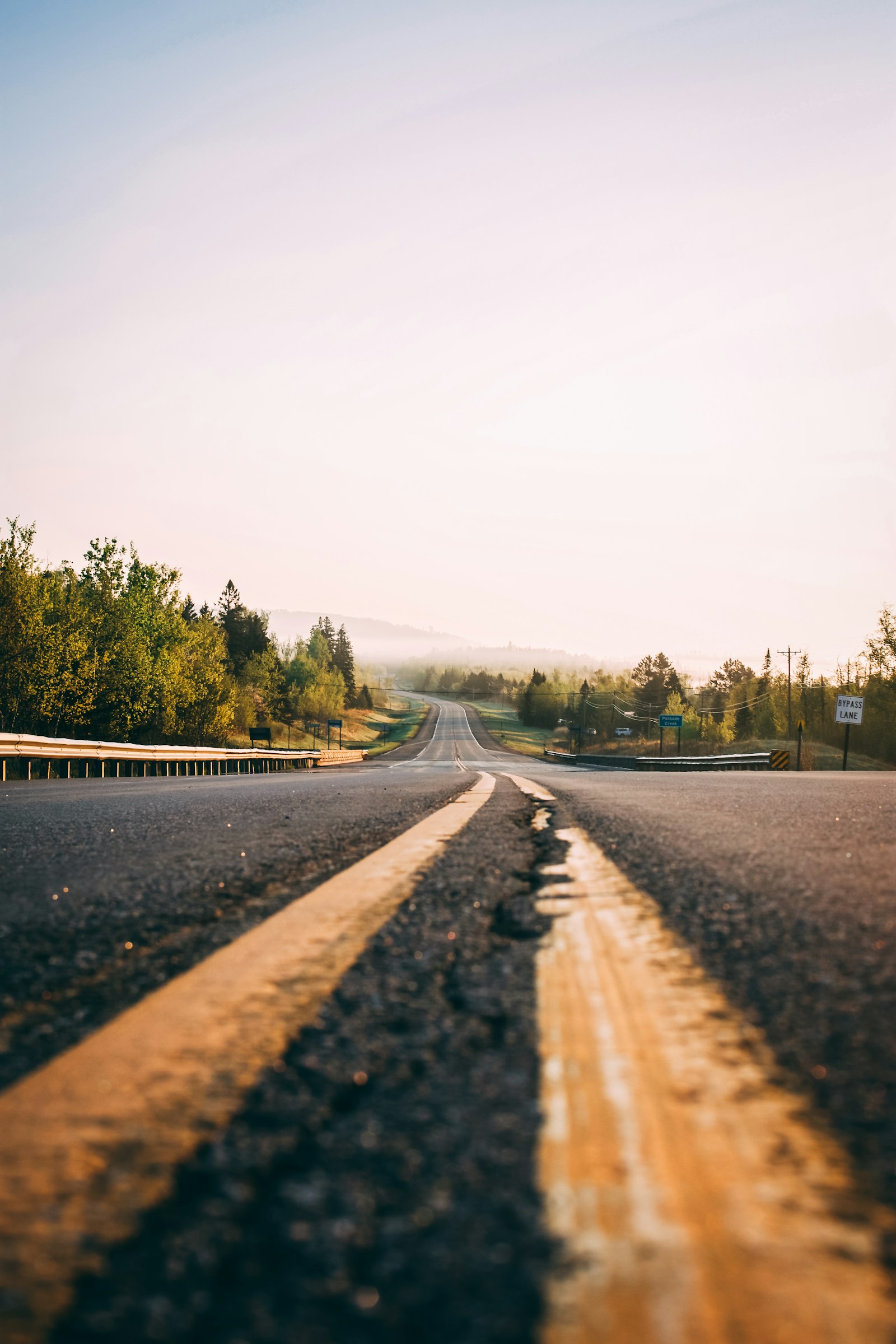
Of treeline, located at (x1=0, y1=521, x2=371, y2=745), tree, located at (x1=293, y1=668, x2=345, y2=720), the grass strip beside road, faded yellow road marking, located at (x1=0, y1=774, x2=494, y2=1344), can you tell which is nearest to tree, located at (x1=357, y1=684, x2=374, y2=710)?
the grass strip beside road

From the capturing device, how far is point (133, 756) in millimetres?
19125

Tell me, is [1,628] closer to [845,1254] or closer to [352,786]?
[352,786]

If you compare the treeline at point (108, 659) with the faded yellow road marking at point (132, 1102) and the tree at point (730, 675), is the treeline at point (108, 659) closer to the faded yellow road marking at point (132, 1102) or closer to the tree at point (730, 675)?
the faded yellow road marking at point (132, 1102)

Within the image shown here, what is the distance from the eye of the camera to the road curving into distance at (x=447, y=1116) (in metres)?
0.66

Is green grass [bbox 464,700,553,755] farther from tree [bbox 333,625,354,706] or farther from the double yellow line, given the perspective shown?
the double yellow line

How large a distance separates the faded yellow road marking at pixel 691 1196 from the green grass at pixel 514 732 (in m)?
77.9

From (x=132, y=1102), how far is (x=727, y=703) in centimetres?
15162

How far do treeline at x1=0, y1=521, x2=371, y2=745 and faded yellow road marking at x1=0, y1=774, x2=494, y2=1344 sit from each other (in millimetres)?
41572

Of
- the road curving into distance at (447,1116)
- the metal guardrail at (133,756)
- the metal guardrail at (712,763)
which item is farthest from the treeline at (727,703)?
the road curving into distance at (447,1116)

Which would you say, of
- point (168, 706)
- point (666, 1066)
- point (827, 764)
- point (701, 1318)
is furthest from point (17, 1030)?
point (827, 764)

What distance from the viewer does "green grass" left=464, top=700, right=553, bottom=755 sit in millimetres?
99250

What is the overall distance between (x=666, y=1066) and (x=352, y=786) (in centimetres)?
750

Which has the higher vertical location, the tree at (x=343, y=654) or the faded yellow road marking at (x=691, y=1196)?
the tree at (x=343, y=654)

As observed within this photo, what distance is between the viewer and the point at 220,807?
5824 mm
